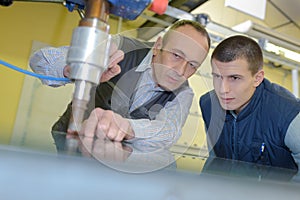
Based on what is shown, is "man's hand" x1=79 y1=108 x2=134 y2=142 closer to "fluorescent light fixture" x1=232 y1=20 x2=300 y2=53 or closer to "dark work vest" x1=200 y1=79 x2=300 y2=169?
"dark work vest" x1=200 y1=79 x2=300 y2=169

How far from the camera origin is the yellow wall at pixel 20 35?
2506 millimetres

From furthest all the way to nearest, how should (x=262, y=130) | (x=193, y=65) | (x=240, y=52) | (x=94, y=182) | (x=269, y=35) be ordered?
(x=269, y=35) < (x=240, y=52) < (x=262, y=130) < (x=193, y=65) < (x=94, y=182)

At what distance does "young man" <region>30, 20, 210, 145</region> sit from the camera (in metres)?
0.62

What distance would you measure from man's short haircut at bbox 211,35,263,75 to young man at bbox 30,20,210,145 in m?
0.47

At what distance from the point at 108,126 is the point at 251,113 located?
2.49 ft

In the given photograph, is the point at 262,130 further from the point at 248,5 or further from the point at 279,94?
the point at 248,5

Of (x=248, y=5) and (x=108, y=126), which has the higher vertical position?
(x=248, y=5)

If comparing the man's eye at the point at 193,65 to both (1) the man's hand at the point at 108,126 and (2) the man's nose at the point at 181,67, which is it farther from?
(1) the man's hand at the point at 108,126

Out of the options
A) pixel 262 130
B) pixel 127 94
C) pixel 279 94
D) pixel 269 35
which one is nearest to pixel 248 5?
pixel 269 35

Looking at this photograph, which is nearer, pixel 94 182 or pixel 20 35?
pixel 94 182

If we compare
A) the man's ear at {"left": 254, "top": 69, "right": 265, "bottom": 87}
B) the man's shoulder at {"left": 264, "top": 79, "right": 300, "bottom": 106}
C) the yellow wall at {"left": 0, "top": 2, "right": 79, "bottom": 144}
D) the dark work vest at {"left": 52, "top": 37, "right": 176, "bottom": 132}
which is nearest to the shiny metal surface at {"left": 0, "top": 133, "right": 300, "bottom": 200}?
the dark work vest at {"left": 52, "top": 37, "right": 176, "bottom": 132}

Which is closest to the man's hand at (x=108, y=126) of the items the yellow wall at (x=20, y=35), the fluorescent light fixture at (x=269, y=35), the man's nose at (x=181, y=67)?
the man's nose at (x=181, y=67)

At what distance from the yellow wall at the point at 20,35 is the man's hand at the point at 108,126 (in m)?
1.97

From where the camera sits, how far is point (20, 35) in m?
2.61
